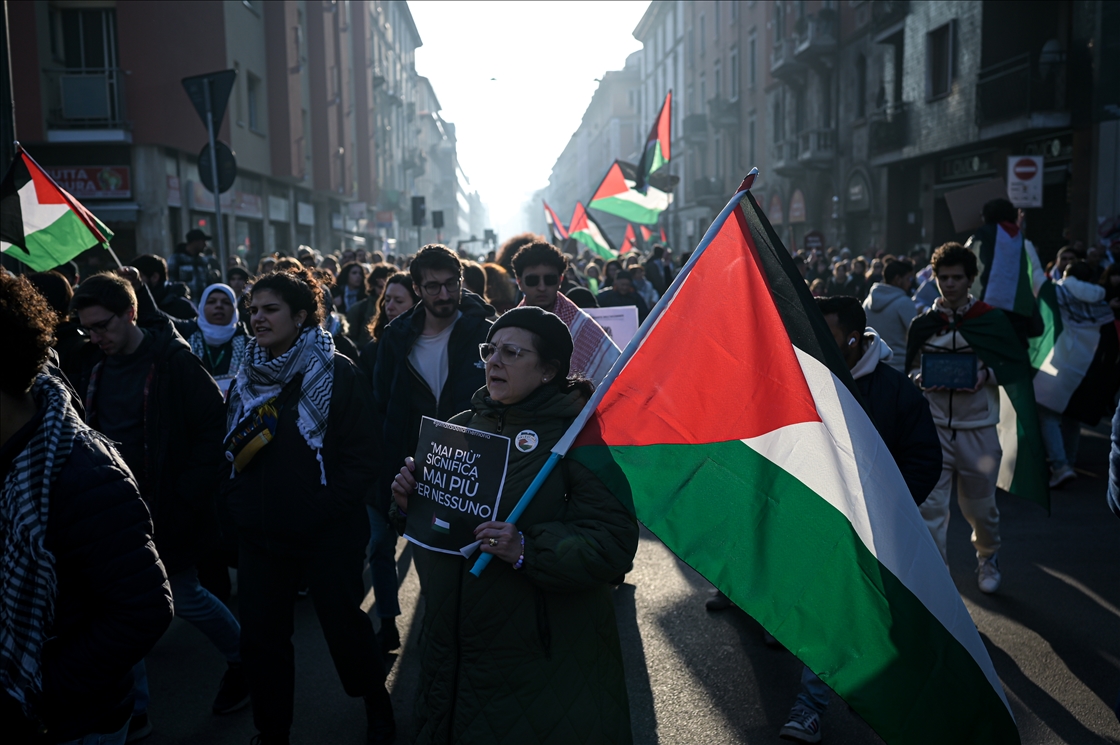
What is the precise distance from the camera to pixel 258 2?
82.1 feet

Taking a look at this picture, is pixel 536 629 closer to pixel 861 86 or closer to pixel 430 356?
pixel 430 356

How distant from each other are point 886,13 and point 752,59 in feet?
51.8

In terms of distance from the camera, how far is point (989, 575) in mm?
5668

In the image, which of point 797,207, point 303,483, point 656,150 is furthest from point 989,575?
point 797,207

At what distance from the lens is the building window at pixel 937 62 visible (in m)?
22.7

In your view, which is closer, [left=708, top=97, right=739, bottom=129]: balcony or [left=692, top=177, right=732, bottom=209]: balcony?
[left=708, top=97, right=739, bottom=129]: balcony

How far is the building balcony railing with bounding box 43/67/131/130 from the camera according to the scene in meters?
18.6

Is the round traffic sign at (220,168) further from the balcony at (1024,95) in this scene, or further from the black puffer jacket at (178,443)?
the balcony at (1024,95)

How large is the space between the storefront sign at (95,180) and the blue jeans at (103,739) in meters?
19.0

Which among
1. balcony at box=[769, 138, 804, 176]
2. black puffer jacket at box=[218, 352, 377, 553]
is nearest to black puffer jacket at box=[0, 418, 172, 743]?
black puffer jacket at box=[218, 352, 377, 553]

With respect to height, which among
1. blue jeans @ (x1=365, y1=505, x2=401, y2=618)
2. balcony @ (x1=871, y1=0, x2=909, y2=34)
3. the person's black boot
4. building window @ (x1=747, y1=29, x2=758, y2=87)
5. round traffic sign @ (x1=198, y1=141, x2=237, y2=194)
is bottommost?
the person's black boot

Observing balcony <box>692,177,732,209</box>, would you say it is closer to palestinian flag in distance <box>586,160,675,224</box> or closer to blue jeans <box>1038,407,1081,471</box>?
palestinian flag in distance <box>586,160,675,224</box>

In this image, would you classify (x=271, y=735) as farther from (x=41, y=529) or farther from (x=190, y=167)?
(x=190, y=167)

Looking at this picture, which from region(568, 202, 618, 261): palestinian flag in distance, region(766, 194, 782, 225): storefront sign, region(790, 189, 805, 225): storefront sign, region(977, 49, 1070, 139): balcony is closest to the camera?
region(568, 202, 618, 261): palestinian flag in distance
